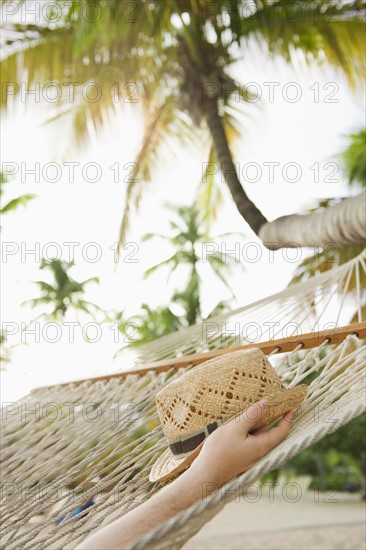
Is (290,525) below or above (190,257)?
below

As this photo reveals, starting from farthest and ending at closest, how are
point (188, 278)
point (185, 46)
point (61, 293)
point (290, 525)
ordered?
point (61, 293) < point (188, 278) < point (290, 525) < point (185, 46)

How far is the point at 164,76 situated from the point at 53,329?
440 inches

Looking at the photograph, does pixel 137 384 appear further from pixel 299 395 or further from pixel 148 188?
pixel 148 188

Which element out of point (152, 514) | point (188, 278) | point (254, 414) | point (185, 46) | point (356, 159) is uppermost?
point (185, 46)

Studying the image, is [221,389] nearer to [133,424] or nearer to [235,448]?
[235,448]

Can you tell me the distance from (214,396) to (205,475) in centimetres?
23

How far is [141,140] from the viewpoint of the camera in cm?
557

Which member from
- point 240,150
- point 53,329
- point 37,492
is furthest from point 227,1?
point 53,329

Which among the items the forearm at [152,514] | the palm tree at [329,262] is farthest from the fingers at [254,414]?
the palm tree at [329,262]

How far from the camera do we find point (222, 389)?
4.04 ft

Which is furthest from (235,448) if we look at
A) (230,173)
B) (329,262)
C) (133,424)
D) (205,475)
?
(329,262)

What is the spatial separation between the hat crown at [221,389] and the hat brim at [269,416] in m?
0.03

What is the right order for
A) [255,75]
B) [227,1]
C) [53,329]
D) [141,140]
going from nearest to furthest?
[227,1]
[255,75]
[141,140]
[53,329]

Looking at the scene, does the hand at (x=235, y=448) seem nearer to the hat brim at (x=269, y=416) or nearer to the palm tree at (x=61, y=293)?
the hat brim at (x=269, y=416)
